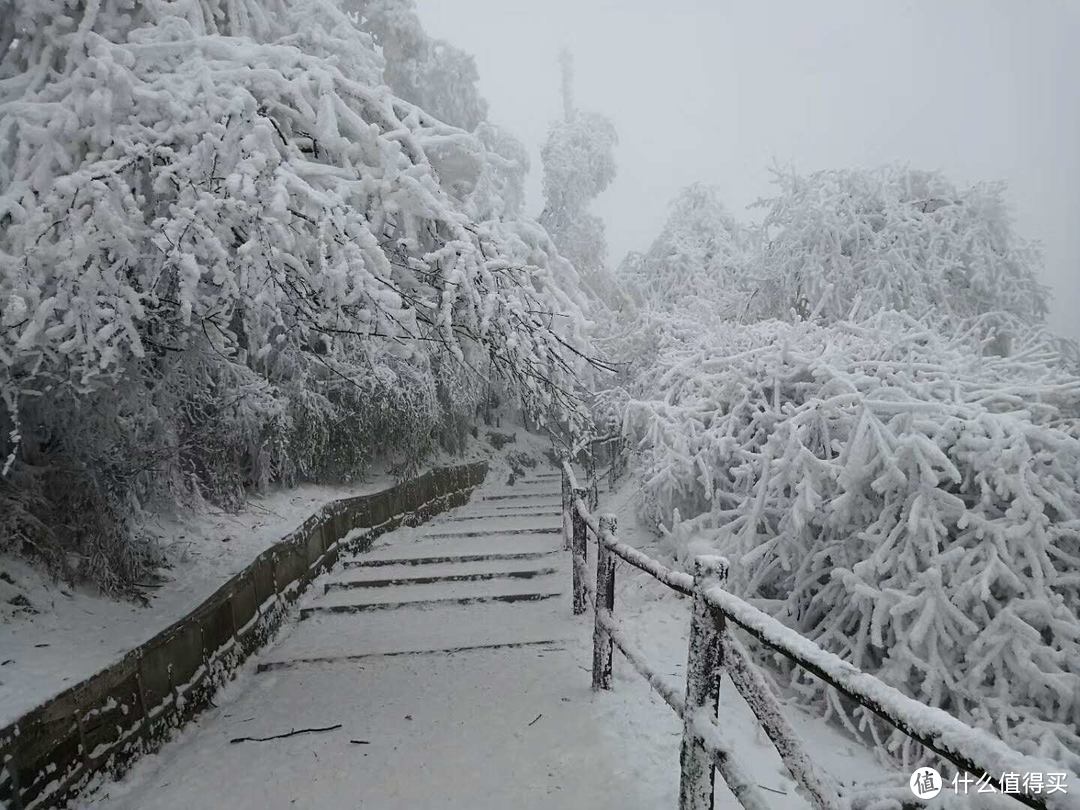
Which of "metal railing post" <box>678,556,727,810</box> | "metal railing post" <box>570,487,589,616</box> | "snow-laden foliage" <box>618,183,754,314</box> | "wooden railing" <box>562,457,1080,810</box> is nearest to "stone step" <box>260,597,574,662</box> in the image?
"metal railing post" <box>570,487,589,616</box>

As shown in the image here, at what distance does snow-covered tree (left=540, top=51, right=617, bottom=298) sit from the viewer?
21.8 metres

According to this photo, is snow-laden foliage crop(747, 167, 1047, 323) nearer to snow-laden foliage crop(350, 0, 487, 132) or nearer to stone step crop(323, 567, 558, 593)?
stone step crop(323, 567, 558, 593)

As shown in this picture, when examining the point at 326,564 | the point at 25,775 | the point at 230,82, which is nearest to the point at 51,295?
the point at 230,82

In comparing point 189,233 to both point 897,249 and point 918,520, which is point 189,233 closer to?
point 918,520

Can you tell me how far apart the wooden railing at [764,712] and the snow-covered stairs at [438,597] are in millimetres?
2250

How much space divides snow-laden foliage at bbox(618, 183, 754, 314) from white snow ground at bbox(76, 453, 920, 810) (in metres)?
10.4

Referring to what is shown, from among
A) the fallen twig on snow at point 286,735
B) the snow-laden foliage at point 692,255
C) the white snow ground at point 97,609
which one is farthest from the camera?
the snow-laden foliage at point 692,255

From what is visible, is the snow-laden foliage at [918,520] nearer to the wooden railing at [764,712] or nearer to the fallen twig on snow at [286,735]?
the wooden railing at [764,712]

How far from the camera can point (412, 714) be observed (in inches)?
162

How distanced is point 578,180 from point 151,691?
20981 mm

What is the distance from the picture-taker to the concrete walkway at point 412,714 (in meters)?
3.26

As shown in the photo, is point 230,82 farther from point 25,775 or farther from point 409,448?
point 409,448

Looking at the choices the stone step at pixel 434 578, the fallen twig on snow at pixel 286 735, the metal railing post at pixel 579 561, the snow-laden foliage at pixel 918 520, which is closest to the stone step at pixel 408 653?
the metal railing post at pixel 579 561

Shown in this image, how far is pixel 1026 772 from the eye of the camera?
3.39ft
